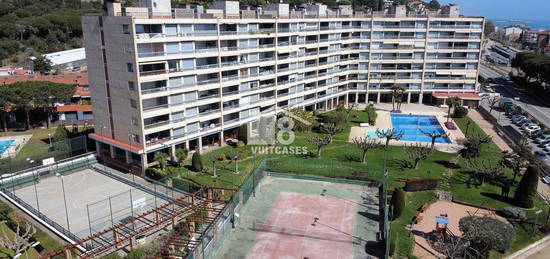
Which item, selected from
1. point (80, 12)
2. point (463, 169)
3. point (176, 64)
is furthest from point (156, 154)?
point (80, 12)

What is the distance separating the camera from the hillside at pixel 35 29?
124825mm

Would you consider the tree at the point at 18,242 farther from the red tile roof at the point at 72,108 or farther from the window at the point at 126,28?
the red tile roof at the point at 72,108

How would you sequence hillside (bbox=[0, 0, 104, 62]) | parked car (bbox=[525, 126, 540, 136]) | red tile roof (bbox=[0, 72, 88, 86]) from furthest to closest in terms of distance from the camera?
1. hillside (bbox=[0, 0, 104, 62])
2. red tile roof (bbox=[0, 72, 88, 86])
3. parked car (bbox=[525, 126, 540, 136])

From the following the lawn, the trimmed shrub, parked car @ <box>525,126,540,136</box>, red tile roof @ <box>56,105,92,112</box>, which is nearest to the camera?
the lawn

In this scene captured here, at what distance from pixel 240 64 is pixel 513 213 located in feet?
127

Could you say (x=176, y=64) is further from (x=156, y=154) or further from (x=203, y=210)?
(x=203, y=210)

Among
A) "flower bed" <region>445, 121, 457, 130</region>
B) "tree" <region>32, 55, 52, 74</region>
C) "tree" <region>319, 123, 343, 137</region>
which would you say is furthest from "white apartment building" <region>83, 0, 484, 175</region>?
"tree" <region>32, 55, 52, 74</region>

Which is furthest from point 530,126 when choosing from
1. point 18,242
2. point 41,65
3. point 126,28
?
point 41,65

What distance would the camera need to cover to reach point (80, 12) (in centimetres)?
14962

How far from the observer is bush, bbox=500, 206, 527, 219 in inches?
1531

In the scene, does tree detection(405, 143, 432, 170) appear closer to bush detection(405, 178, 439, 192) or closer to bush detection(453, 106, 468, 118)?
bush detection(405, 178, 439, 192)

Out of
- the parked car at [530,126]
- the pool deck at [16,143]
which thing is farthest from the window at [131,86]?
the parked car at [530,126]

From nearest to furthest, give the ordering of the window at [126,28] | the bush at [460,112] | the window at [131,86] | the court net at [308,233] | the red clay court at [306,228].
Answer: the red clay court at [306,228], the court net at [308,233], the window at [126,28], the window at [131,86], the bush at [460,112]

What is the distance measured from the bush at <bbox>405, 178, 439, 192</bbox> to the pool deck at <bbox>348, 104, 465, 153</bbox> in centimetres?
1482
